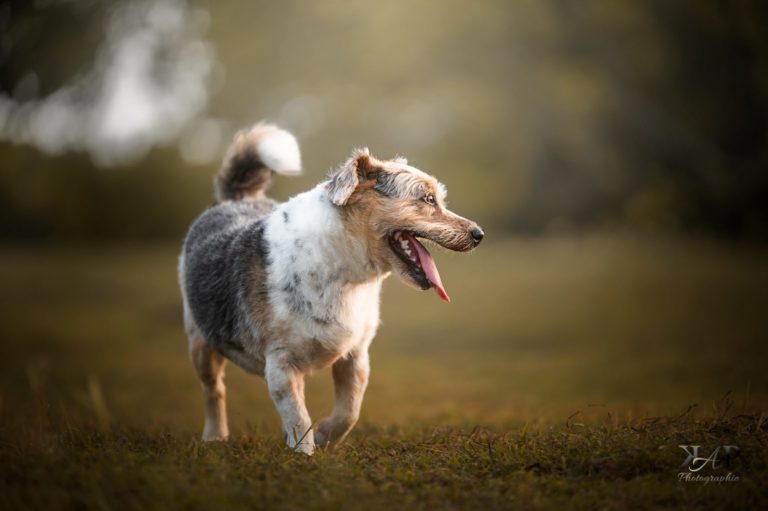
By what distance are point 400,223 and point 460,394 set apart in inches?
298

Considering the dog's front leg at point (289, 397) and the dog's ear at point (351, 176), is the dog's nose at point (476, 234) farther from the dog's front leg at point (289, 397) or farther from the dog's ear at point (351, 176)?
the dog's front leg at point (289, 397)

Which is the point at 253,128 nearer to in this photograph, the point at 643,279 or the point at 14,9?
the point at 14,9

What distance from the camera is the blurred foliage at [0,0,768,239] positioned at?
70.6ft

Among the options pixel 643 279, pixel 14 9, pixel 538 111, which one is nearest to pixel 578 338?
pixel 643 279

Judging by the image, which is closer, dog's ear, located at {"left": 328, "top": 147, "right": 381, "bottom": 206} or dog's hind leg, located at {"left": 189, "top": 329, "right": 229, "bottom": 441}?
dog's ear, located at {"left": 328, "top": 147, "right": 381, "bottom": 206}

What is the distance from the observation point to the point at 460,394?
13.0 metres

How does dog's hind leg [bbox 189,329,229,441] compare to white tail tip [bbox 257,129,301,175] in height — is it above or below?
below

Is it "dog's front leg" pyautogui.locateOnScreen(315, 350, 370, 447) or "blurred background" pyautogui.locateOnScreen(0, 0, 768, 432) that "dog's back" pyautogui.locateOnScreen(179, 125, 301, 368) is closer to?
"dog's front leg" pyautogui.locateOnScreen(315, 350, 370, 447)

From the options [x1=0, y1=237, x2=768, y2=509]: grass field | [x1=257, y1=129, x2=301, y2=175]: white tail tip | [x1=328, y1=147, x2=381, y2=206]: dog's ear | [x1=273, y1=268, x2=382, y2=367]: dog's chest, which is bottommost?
[x1=0, y1=237, x2=768, y2=509]: grass field

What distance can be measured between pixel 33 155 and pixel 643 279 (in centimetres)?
1637

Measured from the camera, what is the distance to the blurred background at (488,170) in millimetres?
17953

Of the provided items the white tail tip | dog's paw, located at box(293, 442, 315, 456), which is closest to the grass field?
dog's paw, located at box(293, 442, 315, 456)

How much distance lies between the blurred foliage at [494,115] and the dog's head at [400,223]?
48.4 ft

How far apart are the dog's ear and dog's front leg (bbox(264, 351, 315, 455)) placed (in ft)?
4.18
